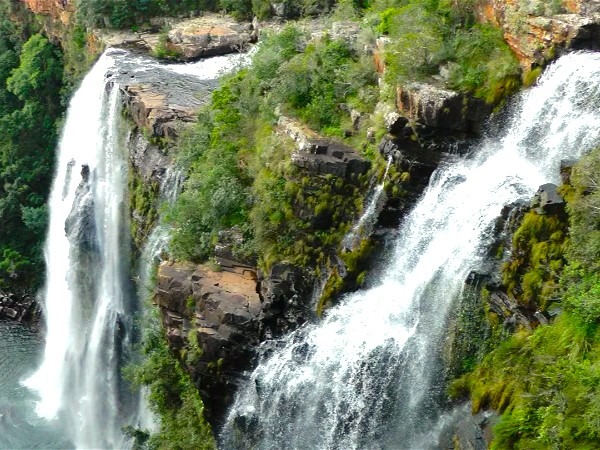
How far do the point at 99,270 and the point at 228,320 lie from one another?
10042 mm

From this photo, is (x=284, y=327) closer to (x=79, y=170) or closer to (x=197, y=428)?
(x=197, y=428)

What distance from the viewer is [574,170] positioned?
38.4ft

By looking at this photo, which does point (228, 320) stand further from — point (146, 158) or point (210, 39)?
point (210, 39)

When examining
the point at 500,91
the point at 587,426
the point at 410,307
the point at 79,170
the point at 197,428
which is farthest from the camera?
the point at 79,170

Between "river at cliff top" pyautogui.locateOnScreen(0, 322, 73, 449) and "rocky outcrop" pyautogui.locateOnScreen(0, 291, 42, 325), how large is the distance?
0.36 m

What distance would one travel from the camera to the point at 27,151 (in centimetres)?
3225

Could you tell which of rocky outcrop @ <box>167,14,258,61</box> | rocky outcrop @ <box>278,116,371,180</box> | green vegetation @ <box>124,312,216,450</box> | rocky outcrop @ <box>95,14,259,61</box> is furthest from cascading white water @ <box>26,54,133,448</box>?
rocky outcrop @ <box>278,116,371,180</box>

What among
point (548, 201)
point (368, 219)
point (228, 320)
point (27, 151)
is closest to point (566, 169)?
point (548, 201)

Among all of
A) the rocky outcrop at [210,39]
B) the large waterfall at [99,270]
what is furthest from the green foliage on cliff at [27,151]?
the rocky outcrop at [210,39]

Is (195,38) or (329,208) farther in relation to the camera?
(195,38)

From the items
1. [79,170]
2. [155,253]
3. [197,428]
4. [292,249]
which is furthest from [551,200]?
[79,170]

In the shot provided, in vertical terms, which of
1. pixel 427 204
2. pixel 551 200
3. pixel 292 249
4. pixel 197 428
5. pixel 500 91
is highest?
pixel 500 91

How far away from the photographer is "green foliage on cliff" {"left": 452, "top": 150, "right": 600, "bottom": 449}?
9.90 metres

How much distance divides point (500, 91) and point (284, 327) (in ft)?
22.3
